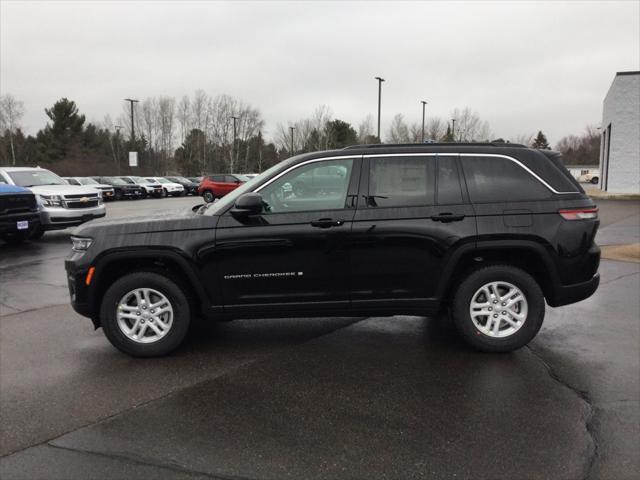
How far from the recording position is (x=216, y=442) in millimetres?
3299

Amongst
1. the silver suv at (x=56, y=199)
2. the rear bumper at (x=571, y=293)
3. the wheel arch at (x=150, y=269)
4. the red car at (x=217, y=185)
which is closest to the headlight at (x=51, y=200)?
the silver suv at (x=56, y=199)

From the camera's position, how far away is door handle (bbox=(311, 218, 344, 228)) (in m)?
4.65

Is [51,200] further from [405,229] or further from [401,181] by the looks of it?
[405,229]

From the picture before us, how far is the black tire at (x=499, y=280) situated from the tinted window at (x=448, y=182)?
2.31ft

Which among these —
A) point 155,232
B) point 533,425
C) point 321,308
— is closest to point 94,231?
point 155,232

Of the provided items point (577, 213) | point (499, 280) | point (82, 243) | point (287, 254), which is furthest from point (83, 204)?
point (577, 213)

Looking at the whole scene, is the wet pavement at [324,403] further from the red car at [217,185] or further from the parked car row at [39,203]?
the red car at [217,185]

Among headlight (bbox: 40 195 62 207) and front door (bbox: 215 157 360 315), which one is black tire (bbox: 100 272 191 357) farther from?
headlight (bbox: 40 195 62 207)

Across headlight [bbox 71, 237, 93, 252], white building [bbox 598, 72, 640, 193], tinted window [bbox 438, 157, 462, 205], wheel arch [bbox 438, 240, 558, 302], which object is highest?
white building [bbox 598, 72, 640, 193]

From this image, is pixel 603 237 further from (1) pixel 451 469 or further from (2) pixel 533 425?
(1) pixel 451 469

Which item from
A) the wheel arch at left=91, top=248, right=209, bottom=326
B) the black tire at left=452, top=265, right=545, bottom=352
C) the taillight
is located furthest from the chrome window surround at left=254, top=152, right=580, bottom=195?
the wheel arch at left=91, top=248, right=209, bottom=326

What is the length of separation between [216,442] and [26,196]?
33.8 feet

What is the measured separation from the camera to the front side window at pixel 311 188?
476cm

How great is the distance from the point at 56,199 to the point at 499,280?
11718mm
